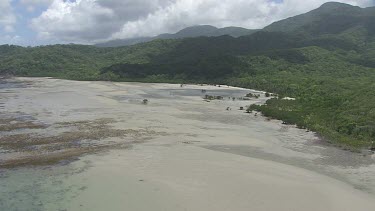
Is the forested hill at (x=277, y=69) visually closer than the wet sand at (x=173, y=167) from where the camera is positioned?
No

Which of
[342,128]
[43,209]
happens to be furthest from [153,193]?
[342,128]

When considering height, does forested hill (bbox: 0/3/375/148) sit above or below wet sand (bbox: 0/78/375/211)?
above

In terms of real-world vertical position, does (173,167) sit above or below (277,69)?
below

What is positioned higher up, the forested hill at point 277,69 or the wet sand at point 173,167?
the forested hill at point 277,69

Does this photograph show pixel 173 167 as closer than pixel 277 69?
Yes
